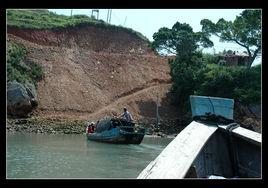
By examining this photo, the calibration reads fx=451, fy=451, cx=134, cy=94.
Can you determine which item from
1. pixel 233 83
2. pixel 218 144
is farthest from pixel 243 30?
pixel 218 144

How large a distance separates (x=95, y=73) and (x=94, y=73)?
9 centimetres

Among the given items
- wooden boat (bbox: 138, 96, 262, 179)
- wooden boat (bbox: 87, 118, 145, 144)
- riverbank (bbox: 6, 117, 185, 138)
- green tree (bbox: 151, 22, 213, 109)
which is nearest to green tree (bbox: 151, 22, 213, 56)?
green tree (bbox: 151, 22, 213, 109)

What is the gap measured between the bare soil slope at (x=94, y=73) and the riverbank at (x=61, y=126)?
186 centimetres

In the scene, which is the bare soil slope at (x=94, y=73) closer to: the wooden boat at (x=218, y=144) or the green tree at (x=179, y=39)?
the green tree at (x=179, y=39)

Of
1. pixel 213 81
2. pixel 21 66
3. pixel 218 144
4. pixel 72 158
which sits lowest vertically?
pixel 72 158

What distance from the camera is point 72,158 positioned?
626 inches

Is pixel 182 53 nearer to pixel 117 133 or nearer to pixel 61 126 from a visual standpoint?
pixel 61 126

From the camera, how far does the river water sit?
12742 mm

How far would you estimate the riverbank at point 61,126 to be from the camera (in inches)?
1034

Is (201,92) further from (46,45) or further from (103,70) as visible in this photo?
(46,45)

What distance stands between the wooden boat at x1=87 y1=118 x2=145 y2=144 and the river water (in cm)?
39
